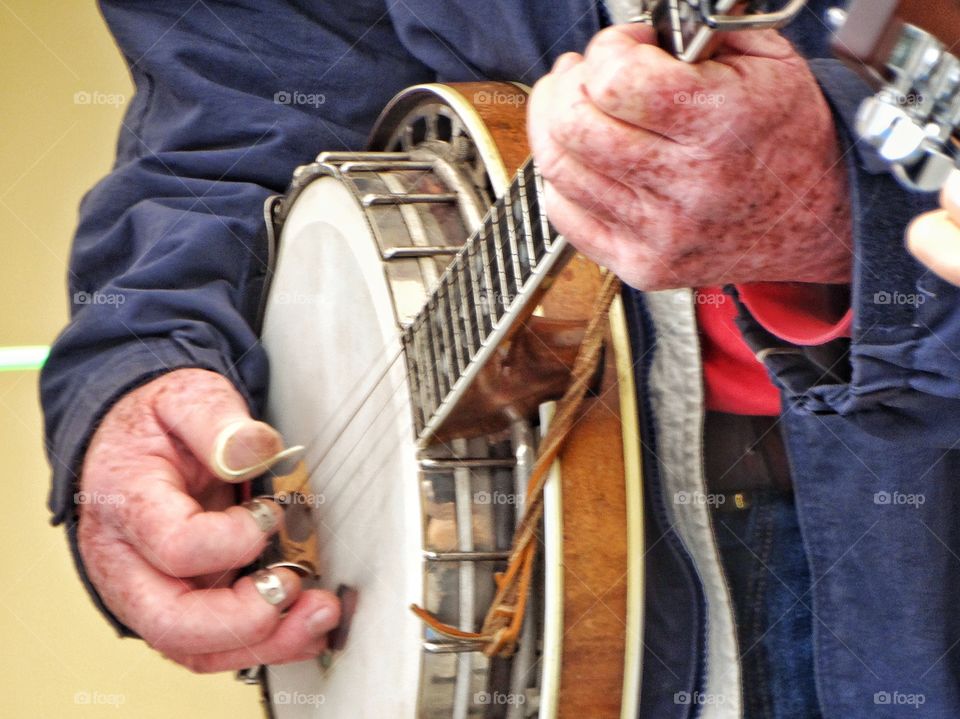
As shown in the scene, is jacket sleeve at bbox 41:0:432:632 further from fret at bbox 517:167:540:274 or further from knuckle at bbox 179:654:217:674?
fret at bbox 517:167:540:274

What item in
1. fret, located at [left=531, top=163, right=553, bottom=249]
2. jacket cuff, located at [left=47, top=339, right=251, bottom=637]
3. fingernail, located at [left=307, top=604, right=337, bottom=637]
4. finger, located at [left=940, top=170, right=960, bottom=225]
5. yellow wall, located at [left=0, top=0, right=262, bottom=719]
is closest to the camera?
finger, located at [left=940, top=170, right=960, bottom=225]

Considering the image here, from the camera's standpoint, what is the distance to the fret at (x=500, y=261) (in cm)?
62

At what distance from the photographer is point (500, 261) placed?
2.07 feet

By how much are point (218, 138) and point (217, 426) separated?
0.32m

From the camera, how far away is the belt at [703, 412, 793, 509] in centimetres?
74

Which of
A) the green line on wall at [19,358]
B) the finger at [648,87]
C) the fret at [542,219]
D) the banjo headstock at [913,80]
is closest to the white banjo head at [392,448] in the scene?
the fret at [542,219]

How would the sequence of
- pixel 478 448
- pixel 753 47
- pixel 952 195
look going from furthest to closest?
pixel 478 448 → pixel 753 47 → pixel 952 195

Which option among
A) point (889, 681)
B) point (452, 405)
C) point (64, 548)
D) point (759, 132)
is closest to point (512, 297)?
point (452, 405)

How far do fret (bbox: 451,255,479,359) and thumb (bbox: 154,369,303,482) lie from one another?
23cm

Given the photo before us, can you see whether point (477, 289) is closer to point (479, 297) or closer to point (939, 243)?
point (479, 297)

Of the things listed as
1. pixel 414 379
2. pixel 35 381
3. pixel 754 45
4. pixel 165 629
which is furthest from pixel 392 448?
pixel 35 381

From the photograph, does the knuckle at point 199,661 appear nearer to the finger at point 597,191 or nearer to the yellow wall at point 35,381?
the finger at point 597,191

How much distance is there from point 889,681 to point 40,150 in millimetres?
1574

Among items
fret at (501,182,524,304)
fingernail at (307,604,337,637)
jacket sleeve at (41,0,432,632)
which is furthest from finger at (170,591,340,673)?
fret at (501,182,524,304)
